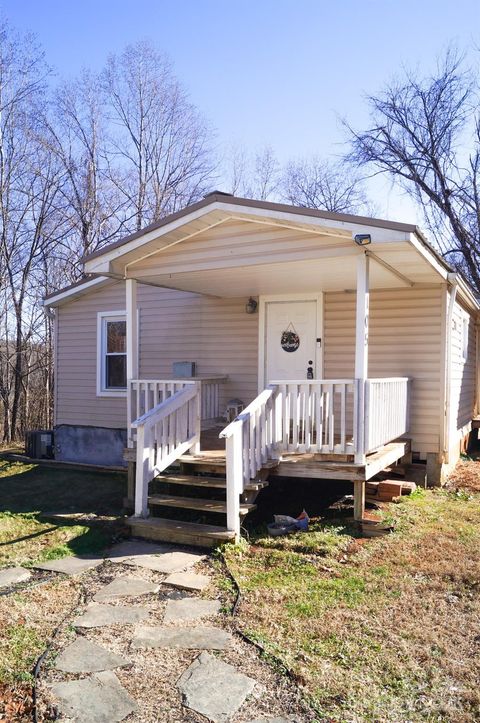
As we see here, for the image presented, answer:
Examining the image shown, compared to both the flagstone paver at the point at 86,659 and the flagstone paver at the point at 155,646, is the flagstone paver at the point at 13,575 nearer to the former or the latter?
the flagstone paver at the point at 155,646

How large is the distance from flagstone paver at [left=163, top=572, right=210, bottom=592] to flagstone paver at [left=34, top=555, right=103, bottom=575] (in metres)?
0.75

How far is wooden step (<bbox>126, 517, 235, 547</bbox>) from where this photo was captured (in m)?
5.22

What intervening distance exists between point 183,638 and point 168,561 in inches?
58.2

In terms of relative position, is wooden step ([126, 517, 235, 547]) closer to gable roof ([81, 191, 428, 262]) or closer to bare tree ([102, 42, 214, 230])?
gable roof ([81, 191, 428, 262])

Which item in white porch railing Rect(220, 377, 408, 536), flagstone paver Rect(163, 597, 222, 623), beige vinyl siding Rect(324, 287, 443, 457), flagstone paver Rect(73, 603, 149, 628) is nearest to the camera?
flagstone paver Rect(73, 603, 149, 628)

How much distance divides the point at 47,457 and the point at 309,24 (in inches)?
384

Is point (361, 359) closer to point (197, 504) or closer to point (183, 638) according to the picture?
point (197, 504)

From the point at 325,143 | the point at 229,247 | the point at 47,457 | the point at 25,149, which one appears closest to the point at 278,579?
the point at 229,247

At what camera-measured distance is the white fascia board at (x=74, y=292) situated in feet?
33.6

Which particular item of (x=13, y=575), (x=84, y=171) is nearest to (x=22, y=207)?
(x=84, y=171)

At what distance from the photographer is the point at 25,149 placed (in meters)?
15.5

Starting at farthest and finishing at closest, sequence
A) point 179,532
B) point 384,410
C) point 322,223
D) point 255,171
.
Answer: point 255,171 → point 384,410 → point 322,223 → point 179,532

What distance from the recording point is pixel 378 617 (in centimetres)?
371

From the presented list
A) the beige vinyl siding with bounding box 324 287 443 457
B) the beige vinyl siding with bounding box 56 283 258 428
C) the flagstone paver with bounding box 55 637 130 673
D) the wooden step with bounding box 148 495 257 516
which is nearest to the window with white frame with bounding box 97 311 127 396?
the beige vinyl siding with bounding box 56 283 258 428
